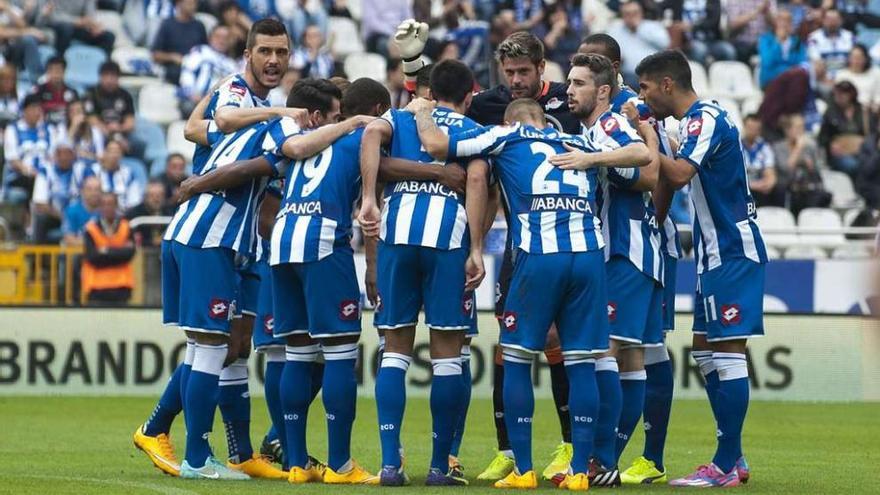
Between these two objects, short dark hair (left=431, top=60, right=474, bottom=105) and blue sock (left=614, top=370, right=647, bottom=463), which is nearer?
short dark hair (left=431, top=60, right=474, bottom=105)

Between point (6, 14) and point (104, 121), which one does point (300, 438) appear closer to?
point (104, 121)

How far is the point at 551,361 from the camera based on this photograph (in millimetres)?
10344

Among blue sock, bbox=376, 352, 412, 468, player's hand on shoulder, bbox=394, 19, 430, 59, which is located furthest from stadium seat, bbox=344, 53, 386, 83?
blue sock, bbox=376, 352, 412, 468

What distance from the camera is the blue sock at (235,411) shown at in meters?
10.4

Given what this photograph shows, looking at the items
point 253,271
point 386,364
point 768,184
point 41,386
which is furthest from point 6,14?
point 386,364

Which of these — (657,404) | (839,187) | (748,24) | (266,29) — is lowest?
(657,404)

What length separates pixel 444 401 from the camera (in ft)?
30.7

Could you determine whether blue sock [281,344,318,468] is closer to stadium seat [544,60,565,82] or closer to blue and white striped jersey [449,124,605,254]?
blue and white striped jersey [449,124,605,254]

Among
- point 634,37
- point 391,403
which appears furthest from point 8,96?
point 391,403

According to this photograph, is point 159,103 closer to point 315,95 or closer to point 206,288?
point 315,95

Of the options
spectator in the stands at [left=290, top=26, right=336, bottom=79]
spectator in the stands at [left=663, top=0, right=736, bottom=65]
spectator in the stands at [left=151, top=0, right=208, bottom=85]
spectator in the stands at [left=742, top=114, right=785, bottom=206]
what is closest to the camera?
spectator in the stands at [left=742, top=114, right=785, bottom=206]

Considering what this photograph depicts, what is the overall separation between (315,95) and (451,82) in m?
0.99

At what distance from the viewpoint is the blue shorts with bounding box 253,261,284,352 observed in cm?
1037

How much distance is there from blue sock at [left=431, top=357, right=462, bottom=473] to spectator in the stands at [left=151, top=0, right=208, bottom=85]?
1376 centimetres
